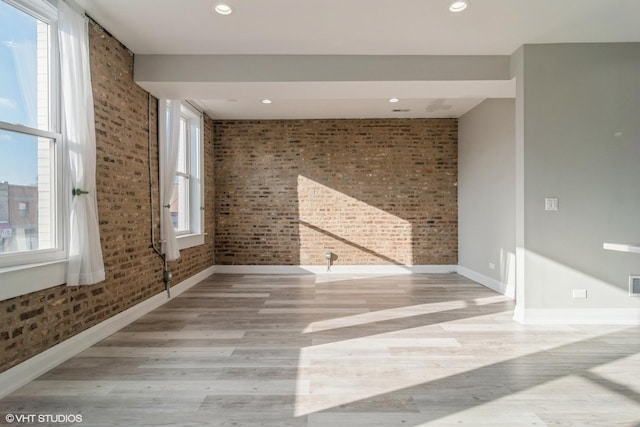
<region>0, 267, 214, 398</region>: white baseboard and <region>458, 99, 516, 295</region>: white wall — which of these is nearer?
<region>0, 267, 214, 398</region>: white baseboard

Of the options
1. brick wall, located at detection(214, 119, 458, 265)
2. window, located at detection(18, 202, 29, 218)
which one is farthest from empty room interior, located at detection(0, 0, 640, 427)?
brick wall, located at detection(214, 119, 458, 265)

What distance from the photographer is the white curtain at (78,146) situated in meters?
2.80

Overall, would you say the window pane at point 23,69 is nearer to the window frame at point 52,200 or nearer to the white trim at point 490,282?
the window frame at point 52,200

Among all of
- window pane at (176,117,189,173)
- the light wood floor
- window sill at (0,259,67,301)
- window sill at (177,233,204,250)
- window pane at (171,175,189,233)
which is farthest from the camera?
window pane at (176,117,189,173)

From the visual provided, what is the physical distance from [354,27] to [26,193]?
9.97ft

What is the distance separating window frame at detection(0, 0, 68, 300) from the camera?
2396mm

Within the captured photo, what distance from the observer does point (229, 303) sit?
453 centimetres

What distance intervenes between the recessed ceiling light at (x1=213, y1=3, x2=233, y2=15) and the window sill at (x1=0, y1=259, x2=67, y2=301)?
2.41m

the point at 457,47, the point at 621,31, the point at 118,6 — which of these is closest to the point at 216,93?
the point at 118,6

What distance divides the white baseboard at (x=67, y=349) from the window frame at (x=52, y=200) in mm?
512

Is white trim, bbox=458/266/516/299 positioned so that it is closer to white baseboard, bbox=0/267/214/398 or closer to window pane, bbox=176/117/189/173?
white baseboard, bbox=0/267/214/398

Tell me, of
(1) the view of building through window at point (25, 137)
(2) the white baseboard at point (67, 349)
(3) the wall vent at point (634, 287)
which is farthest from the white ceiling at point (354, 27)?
(2) the white baseboard at point (67, 349)

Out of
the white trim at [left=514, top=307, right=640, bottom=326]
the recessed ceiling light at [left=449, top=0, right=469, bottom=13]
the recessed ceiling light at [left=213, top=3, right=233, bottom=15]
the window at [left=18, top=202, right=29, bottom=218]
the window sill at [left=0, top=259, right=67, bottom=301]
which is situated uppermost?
the recessed ceiling light at [left=213, top=3, right=233, bottom=15]

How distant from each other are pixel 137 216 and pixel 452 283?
4655 millimetres
